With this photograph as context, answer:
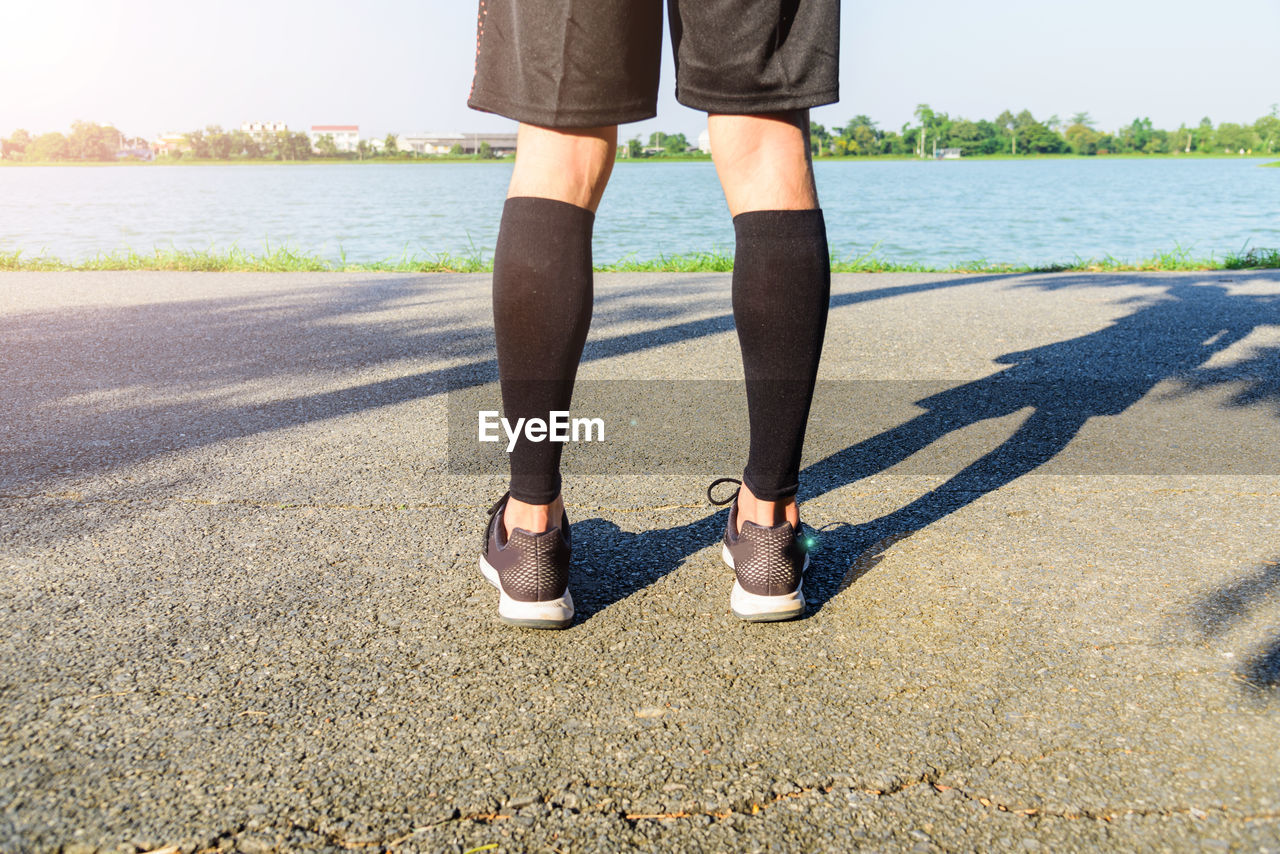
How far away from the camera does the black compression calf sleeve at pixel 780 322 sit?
1.63m

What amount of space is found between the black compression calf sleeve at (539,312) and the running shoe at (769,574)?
386mm

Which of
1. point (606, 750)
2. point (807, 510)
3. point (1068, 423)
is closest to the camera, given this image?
point (606, 750)

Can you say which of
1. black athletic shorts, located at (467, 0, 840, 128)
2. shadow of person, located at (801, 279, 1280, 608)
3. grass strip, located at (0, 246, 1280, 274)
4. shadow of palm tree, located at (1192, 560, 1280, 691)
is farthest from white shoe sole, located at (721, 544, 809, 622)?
grass strip, located at (0, 246, 1280, 274)

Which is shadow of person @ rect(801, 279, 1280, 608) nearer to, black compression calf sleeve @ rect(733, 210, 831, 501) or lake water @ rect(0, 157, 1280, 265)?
black compression calf sleeve @ rect(733, 210, 831, 501)

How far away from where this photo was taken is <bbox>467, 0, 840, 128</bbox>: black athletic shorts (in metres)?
1.51

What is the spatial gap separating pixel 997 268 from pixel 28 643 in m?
8.14

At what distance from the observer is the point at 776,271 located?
5.35 ft

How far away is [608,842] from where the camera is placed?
108 cm

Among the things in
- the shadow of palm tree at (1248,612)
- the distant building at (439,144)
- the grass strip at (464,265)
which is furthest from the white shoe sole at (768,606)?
the distant building at (439,144)

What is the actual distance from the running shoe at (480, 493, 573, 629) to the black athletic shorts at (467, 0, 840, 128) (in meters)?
0.74

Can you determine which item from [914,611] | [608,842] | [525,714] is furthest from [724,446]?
[608,842]

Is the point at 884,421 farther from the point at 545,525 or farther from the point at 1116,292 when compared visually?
the point at 1116,292

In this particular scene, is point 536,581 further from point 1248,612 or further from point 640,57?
point 1248,612

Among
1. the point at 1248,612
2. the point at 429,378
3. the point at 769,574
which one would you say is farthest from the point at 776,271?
the point at 429,378
